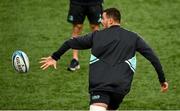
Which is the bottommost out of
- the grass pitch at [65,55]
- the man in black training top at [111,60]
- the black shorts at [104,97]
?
the grass pitch at [65,55]

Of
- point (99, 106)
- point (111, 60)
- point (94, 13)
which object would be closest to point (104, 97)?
point (99, 106)

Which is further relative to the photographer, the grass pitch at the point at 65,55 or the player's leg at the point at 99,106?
the grass pitch at the point at 65,55

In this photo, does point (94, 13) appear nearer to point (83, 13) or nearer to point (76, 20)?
point (83, 13)

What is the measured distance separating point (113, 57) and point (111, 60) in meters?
0.05

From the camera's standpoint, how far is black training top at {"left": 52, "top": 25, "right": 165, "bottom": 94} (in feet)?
25.1

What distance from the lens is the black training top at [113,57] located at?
7.64 meters

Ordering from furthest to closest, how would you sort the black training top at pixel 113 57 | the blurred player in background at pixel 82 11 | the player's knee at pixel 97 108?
the blurred player in background at pixel 82 11
the black training top at pixel 113 57
the player's knee at pixel 97 108

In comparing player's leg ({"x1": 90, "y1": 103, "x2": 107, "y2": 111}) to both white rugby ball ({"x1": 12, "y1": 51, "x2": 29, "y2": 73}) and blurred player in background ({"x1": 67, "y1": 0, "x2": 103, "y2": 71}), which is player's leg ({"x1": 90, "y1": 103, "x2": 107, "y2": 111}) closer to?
white rugby ball ({"x1": 12, "y1": 51, "x2": 29, "y2": 73})

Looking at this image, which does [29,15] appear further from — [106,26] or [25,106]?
[106,26]

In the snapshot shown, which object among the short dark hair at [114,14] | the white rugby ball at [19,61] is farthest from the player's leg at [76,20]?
the short dark hair at [114,14]

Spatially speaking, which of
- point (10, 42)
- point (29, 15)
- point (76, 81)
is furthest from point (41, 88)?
point (29, 15)

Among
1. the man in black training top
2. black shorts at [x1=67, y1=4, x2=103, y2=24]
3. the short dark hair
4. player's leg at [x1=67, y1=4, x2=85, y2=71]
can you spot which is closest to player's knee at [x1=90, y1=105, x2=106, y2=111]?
the man in black training top

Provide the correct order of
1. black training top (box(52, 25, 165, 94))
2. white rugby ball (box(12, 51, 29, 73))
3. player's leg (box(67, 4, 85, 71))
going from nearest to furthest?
black training top (box(52, 25, 165, 94)), white rugby ball (box(12, 51, 29, 73)), player's leg (box(67, 4, 85, 71))

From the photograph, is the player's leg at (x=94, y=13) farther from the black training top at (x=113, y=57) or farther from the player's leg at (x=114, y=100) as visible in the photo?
the player's leg at (x=114, y=100)
